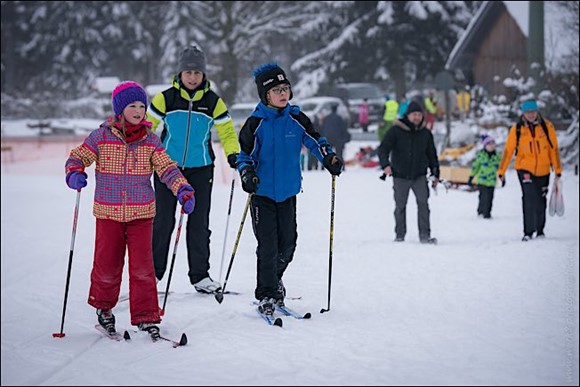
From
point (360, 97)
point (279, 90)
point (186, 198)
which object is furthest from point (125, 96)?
point (360, 97)

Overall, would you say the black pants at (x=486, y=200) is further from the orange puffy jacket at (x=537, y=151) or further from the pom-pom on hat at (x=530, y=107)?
the pom-pom on hat at (x=530, y=107)

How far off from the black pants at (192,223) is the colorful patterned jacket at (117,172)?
1.19 m

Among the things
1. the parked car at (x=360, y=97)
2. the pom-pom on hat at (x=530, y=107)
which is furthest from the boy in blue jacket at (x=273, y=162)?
the parked car at (x=360, y=97)

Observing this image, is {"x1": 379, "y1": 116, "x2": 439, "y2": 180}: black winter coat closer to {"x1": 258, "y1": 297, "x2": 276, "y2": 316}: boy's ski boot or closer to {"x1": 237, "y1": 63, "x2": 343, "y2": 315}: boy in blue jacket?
{"x1": 237, "y1": 63, "x2": 343, "y2": 315}: boy in blue jacket

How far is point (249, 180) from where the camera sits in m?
5.42

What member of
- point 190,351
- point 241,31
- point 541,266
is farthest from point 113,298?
point 241,31

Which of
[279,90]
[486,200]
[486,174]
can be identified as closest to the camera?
[279,90]

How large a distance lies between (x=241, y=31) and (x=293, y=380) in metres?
38.6

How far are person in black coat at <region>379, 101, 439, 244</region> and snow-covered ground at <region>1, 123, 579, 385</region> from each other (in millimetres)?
379

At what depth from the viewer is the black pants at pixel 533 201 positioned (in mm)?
9578

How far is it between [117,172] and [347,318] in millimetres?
1954

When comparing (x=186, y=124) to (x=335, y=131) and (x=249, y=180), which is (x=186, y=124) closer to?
(x=249, y=180)

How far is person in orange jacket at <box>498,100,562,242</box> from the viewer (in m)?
9.57

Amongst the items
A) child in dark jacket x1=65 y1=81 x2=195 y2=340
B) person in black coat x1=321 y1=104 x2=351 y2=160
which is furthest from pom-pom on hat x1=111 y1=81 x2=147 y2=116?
person in black coat x1=321 y1=104 x2=351 y2=160
